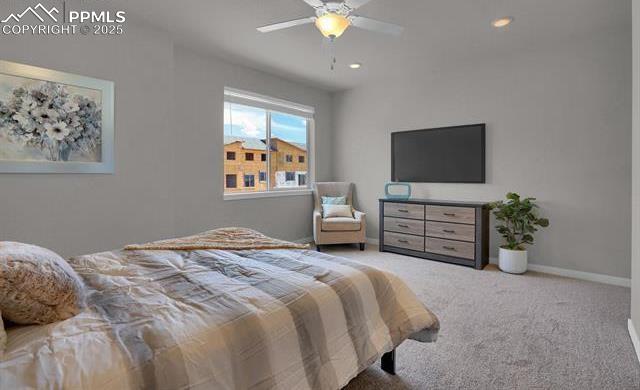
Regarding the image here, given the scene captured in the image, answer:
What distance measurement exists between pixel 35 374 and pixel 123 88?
2850 millimetres

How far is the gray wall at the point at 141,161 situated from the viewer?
2.53 meters

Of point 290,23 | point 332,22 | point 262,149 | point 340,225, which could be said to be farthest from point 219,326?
point 262,149

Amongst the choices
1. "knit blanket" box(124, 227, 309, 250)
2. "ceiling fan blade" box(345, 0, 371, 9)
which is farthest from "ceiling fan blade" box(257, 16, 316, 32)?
"knit blanket" box(124, 227, 309, 250)

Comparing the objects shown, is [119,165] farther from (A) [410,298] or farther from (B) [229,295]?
(A) [410,298]

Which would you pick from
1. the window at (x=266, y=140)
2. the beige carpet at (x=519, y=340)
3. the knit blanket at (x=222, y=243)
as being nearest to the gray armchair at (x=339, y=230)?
the window at (x=266, y=140)

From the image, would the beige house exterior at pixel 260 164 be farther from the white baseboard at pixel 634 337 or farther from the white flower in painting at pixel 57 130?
the white baseboard at pixel 634 337

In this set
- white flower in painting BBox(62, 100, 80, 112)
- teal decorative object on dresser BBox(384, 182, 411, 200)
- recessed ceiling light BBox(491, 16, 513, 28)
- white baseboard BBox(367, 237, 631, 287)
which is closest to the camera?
white flower in painting BBox(62, 100, 80, 112)

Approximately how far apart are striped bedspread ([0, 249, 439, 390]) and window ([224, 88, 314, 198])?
107 inches

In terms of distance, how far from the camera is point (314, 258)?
1.82 metres

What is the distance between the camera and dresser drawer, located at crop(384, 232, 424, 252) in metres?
4.21

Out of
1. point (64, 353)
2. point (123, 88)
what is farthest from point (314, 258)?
point (123, 88)

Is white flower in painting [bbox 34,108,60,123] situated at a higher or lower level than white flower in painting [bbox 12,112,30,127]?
higher

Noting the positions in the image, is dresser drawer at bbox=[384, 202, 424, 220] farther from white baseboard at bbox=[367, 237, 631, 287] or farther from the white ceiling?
the white ceiling

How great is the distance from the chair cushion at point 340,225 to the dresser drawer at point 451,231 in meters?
1.02
